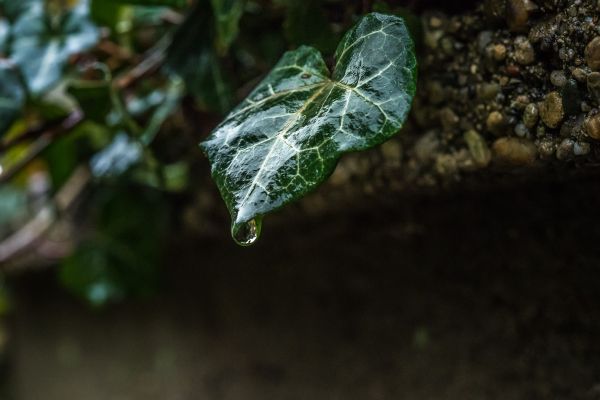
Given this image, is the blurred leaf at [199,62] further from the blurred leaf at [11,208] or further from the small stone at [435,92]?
the blurred leaf at [11,208]

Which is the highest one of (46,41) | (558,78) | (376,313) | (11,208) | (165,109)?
(558,78)

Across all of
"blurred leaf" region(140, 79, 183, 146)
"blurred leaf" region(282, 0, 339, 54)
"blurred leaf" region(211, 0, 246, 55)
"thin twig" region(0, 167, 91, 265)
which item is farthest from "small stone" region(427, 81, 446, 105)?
"thin twig" region(0, 167, 91, 265)

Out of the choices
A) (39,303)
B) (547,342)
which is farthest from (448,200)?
(39,303)

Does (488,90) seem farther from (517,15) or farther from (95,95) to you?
(95,95)

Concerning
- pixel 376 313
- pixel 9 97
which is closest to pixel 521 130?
pixel 376 313

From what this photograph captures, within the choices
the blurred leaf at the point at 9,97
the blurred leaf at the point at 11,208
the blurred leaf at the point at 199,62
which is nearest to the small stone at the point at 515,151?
the blurred leaf at the point at 199,62

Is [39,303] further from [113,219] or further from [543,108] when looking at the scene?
[543,108]

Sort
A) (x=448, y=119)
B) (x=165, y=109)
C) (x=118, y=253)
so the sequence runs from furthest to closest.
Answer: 1. (x=118, y=253)
2. (x=165, y=109)
3. (x=448, y=119)
